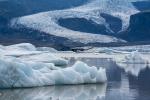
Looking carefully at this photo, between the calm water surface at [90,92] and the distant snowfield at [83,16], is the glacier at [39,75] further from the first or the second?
the distant snowfield at [83,16]

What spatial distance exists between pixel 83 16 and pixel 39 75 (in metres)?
76.9

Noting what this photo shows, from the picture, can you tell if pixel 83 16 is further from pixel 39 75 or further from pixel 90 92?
pixel 90 92

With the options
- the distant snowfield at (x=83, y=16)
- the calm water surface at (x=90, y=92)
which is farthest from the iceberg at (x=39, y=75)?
the distant snowfield at (x=83, y=16)

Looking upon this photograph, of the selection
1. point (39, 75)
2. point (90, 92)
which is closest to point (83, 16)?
point (39, 75)

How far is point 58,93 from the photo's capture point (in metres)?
16.2

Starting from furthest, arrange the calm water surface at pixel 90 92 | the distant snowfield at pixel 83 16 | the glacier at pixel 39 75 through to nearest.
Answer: the distant snowfield at pixel 83 16, the glacier at pixel 39 75, the calm water surface at pixel 90 92

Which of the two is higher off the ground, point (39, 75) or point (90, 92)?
point (39, 75)

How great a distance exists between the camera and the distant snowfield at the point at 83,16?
82.9 metres

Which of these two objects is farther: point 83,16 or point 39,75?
point 83,16

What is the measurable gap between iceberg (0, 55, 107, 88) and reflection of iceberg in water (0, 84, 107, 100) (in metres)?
0.49

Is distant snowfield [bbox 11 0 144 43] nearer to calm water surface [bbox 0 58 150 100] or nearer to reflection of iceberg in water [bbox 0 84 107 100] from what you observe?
calm water surface [bbox 0 58 150 100]

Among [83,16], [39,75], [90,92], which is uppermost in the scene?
[39,75]

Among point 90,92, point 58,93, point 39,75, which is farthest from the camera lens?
point 39,75

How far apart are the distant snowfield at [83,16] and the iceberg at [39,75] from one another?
197 ft
